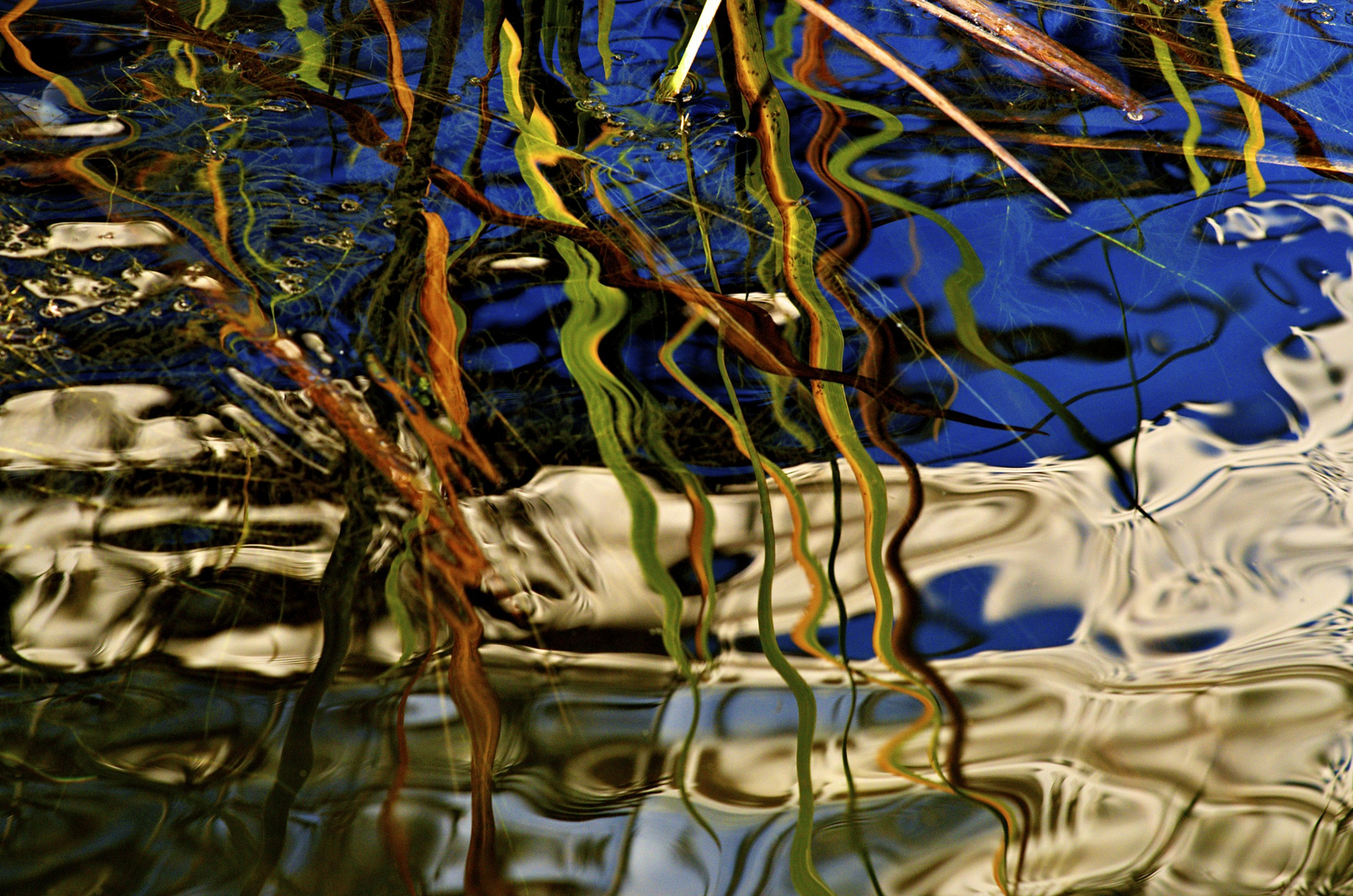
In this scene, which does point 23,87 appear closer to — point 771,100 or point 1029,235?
point 771,100

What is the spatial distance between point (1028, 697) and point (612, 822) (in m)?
0.21

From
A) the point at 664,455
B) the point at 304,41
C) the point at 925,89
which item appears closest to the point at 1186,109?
the point at 925,89

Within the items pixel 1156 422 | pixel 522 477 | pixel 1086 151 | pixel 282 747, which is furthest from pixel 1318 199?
pixel 282 747

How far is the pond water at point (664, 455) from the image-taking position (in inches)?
16.2

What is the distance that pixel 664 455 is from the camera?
516 millimetres

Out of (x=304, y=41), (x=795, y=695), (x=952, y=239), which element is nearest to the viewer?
(x=795, y=695)

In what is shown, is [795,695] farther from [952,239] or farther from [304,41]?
[304,41]

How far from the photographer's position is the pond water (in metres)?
0.41

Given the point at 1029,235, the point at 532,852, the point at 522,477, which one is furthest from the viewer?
the point at 1029,235

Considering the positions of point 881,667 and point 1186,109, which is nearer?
point 881,667

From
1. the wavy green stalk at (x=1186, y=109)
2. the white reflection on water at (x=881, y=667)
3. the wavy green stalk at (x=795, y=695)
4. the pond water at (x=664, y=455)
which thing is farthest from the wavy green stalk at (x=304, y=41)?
the wavy green stalk at (x=1186, y=109)

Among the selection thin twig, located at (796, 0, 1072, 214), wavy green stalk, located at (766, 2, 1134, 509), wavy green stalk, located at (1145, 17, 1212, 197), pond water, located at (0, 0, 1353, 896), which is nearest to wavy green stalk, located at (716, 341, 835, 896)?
pond water, located at (0, 0, 1353, 896)

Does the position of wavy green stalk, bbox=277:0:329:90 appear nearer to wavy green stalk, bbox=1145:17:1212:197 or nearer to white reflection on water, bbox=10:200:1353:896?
white reflection on water, bbox=10:200:1353:896

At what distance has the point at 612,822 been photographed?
1.33 feet
